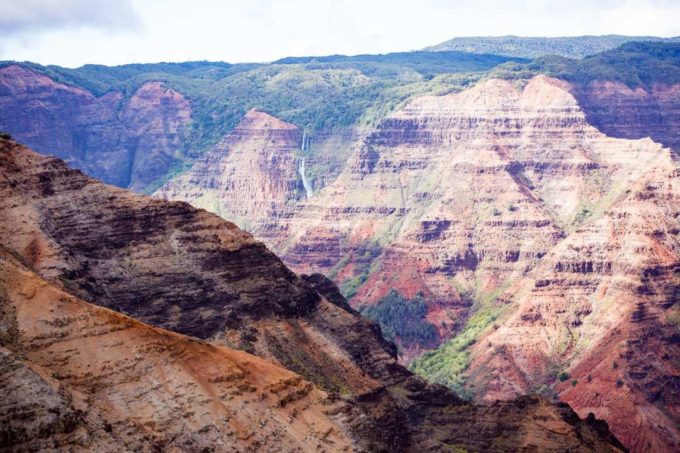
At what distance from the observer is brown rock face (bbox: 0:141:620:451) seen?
97688 millimetres

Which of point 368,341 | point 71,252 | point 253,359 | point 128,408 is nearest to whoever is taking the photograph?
point 128,408

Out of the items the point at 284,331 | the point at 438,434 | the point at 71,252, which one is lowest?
the point at 438,434

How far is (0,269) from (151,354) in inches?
408

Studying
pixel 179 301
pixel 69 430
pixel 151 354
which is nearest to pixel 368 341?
pixel 179 301

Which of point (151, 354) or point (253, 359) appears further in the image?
point (253, 359)

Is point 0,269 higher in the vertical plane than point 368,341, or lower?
higher

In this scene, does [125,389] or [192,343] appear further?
[192,343]

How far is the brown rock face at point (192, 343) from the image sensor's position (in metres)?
97.7

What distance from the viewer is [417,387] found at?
151250mm

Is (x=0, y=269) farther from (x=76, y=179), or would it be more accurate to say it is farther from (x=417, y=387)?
(x=417, y=387)

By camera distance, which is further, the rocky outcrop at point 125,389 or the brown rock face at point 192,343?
the brown rock face at point 192,343

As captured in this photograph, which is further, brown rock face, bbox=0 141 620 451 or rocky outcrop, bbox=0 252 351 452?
brown rock face, bbox=0 141 620 451

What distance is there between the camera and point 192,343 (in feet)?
351

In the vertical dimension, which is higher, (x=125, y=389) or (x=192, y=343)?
(x=125, y=389)
